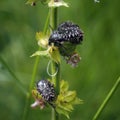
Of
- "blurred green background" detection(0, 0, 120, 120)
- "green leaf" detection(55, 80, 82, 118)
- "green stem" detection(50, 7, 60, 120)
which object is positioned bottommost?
"blurred green background" detection(0, 0, 120, 120)

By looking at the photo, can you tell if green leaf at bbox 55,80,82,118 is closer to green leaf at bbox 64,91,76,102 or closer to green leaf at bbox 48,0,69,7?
green leaf at bbox 64,91,76,102

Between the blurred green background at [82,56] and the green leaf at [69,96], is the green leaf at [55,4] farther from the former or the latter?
the blurred green background at [82,56]

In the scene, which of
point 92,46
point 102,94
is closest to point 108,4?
point 92,46

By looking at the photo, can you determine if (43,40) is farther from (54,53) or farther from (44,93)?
(44,93)

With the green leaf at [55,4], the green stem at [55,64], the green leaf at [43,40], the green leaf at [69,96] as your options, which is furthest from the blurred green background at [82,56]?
the green leaf at [55,4]

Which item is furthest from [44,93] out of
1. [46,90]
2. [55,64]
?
[55,64]

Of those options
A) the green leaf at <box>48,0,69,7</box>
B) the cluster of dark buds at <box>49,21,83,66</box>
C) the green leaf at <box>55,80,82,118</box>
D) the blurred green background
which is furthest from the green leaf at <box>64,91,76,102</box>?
the blurred green background
